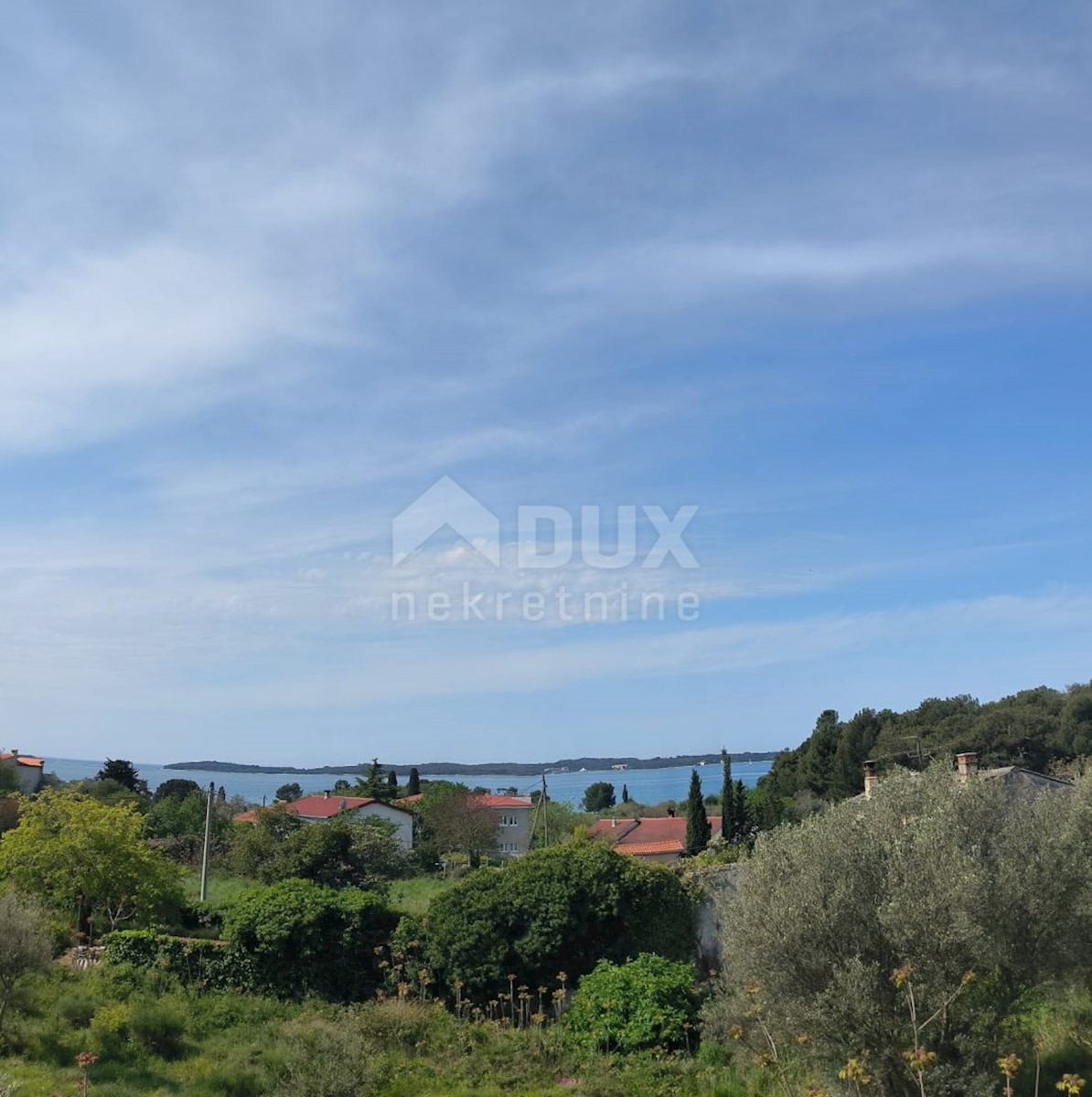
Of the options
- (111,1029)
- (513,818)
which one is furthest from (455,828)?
(111,1029)

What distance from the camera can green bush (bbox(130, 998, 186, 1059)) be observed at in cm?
1562

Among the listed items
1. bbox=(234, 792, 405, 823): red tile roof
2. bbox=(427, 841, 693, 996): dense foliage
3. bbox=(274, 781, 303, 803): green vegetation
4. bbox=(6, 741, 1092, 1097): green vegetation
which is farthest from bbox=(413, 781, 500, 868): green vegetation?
bbox=(274, 781, 303, 803): green vegetation

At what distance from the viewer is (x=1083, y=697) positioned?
2704 inches

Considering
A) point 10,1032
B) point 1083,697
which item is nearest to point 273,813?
point 10,1032

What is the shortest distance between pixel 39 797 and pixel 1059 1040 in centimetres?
2077

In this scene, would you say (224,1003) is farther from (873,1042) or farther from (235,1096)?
(873,1042)

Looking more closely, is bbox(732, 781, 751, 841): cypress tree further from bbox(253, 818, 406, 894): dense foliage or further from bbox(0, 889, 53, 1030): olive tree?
bbox(0, 889, 53, 1030): olive tree

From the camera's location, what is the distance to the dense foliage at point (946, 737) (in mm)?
63281

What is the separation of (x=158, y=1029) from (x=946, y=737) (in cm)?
5911

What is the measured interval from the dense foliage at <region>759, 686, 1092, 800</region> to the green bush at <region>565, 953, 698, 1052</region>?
4479cm

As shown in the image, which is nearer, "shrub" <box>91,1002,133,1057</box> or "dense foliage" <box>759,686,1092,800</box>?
"shrub" <box>91,1002,133,1057</box>

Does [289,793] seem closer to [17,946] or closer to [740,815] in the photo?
[740,815]

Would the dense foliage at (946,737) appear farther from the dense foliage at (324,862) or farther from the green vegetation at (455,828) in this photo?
the dense foliage at (324,862)

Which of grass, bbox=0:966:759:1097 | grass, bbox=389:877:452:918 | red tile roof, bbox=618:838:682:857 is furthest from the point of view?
red tile roof, bbox=618:838:682:857
